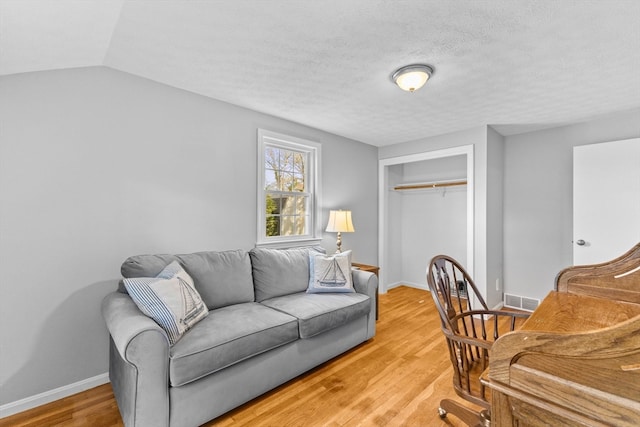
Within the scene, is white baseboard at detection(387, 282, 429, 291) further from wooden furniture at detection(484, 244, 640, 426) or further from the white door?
wooden furniture at detection(484, 244, 640, 426)

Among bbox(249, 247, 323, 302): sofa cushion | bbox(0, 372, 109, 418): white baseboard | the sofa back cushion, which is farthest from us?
bbox(249, 247, 323, 302): sofa cushion

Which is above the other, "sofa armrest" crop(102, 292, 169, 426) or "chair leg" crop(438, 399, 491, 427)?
"sofa armrest" crop(102, 292, 169, 426)

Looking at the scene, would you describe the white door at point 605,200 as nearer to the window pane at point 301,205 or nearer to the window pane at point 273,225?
the window pane at point 301,205

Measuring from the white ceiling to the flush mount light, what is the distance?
7 centimetres

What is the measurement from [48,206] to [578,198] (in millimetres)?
4927

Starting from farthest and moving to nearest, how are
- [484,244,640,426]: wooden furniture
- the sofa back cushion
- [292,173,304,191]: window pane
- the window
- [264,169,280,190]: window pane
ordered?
[292,173,304,191]: window pane → [264,169,280,190]: window pane → the window → the sofa back cushion → [484,244,640,426]: wooden furniture

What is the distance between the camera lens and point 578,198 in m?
3.30

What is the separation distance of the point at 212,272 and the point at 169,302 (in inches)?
22.5

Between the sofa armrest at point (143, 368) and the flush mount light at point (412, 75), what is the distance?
2.32 meters

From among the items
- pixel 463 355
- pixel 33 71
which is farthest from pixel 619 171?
pixel 33 71

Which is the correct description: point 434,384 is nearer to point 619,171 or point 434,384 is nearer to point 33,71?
point 619,171

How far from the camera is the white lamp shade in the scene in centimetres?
358

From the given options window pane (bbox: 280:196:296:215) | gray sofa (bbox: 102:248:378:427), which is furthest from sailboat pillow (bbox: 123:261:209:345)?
window pane (bbox: 280:196:296:215)

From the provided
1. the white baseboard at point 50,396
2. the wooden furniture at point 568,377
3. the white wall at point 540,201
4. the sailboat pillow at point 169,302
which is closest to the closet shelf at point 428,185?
the white wall at point 540,201
